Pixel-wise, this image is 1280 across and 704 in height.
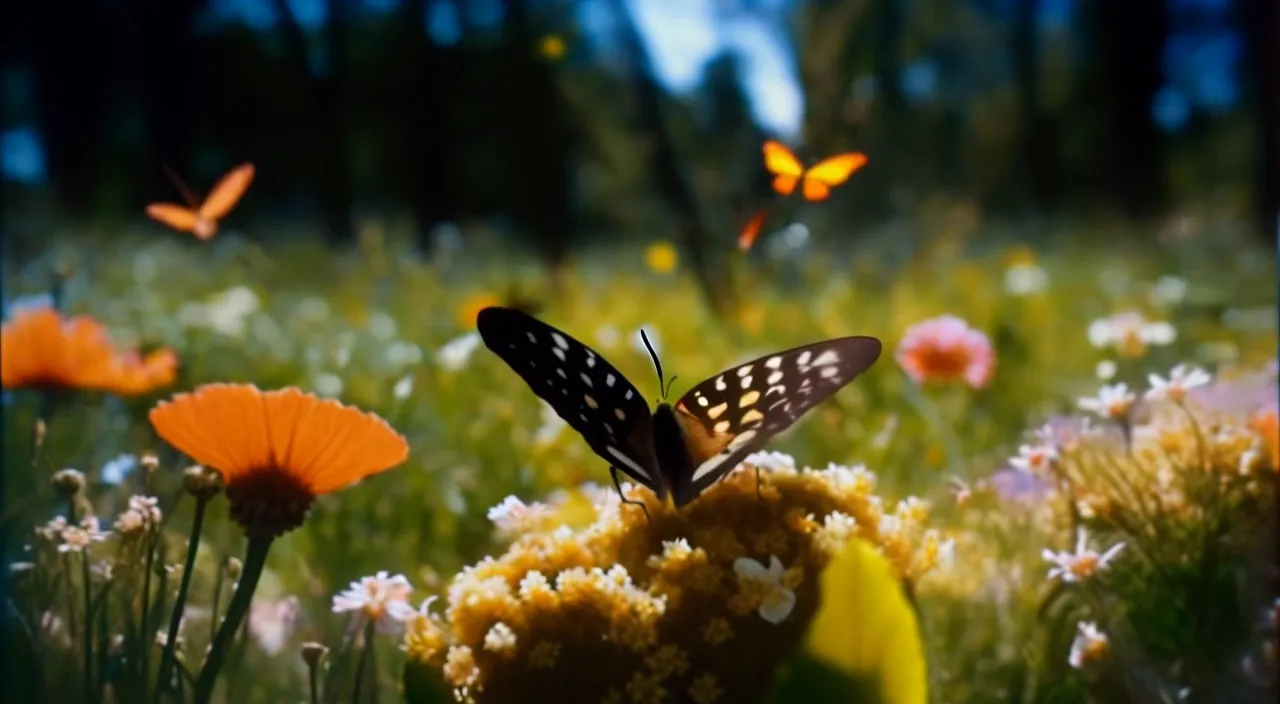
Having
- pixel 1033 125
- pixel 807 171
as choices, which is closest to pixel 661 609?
pixel 807 171

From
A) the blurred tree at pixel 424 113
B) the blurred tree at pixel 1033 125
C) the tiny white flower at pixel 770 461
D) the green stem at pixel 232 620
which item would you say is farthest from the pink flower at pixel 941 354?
the green stem at pixel 232 620

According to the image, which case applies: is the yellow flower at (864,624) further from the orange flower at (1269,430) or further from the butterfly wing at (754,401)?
the orange flower at (1269,430)

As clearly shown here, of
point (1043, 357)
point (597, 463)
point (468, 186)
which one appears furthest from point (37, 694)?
point (1043, 357)

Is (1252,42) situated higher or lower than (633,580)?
higher

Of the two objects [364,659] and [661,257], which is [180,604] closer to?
[364,659]

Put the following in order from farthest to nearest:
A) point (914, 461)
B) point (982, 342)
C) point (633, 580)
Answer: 1. point (982, 342)
2. point (914, 461)
3. point (633, 580)

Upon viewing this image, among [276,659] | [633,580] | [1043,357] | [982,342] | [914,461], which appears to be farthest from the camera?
[1043,357]

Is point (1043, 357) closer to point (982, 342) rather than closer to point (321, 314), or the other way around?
point (982, 342)
